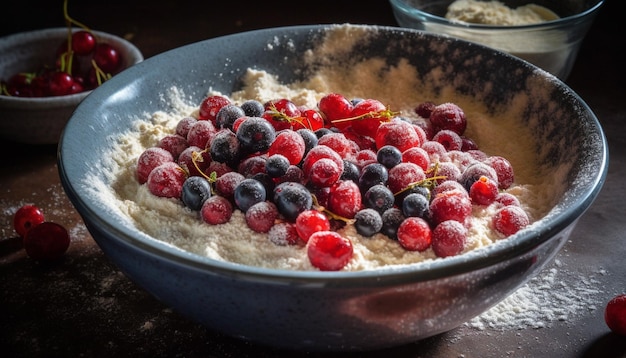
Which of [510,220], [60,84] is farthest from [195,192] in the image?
[60,84]

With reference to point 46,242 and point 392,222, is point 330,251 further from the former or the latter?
point 46,242

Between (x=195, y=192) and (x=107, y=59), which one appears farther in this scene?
(x=107, y=59)

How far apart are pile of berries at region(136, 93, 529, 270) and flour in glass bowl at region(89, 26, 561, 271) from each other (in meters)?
0.02

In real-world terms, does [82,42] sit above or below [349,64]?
below

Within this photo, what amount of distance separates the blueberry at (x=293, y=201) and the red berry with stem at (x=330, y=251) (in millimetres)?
94

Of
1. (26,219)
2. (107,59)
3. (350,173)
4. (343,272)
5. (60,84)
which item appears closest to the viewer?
(343,272)

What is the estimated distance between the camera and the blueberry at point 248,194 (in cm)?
106

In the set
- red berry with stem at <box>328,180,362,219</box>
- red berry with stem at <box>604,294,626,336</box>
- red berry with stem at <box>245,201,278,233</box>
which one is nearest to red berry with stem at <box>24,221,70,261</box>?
red berry with stem at <box>245,201,278,233</box>

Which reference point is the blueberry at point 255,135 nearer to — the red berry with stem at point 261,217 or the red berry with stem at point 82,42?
the red berry with stem at point 261,217

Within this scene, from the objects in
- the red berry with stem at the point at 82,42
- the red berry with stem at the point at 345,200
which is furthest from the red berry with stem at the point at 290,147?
the red berry with stem at the point at 82,42

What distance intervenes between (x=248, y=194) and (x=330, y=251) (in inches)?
7.4

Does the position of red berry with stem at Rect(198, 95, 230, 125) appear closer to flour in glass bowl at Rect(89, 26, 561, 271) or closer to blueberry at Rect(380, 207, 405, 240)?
flour in glass bowl at Rect(89, 26, 561, 271)

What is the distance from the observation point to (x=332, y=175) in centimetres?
108

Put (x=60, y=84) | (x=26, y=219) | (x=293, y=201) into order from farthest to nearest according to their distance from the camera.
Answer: (x=60, y=84), (x=26, y=219), (x=293, y=201)
